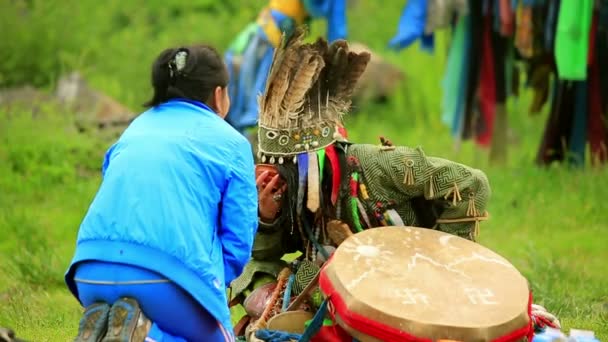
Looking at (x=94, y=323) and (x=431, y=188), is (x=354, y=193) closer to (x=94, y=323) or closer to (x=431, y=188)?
(x=431, y=188)

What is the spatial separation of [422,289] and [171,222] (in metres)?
0.95

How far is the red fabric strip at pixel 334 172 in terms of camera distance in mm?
4387

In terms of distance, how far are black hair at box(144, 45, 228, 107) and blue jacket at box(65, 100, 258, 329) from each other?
4cm

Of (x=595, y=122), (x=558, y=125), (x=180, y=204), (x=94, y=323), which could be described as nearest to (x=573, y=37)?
(x=595, y=122)

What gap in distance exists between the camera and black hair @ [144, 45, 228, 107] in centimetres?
371

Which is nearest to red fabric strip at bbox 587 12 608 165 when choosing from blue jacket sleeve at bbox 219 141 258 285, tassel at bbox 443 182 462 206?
tassel at bbox 443 182 462 206

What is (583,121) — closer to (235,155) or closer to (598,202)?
(598,202)

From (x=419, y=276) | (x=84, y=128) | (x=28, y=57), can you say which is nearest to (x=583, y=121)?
(x=84, y=128)

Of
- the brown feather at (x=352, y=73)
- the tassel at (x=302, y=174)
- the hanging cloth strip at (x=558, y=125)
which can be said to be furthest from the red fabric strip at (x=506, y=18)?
the tassel at (x=302, y=174)

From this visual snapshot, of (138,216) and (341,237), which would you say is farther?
(341,237)

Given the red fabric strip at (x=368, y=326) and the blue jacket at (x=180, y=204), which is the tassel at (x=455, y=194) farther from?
the blue jacket at (x=180, y=204)

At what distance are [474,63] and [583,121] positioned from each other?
98 cm

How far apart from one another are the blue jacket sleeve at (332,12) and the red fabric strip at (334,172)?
4320mm

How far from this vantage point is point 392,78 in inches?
495
